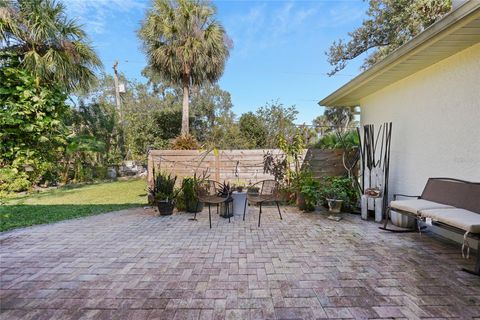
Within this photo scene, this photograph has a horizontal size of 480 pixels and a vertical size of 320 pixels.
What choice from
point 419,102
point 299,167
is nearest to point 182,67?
point 299,167

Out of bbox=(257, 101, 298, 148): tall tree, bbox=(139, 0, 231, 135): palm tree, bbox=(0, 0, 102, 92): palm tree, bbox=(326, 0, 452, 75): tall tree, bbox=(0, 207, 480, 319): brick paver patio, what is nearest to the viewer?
bbox=(0, 207, 480, 319): brick paver patio

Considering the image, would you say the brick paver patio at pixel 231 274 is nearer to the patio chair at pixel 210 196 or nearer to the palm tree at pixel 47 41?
the patio chair at pixel 210 196

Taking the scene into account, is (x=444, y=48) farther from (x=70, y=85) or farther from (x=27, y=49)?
(x=27, y=49)

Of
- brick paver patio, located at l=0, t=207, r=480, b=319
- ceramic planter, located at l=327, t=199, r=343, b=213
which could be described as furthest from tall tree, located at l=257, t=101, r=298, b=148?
brick paver patio, located at l=0, t=207, r=480, b=319

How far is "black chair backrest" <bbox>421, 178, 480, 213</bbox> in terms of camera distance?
2725 mm

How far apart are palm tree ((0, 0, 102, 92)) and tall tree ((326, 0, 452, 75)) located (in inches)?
360

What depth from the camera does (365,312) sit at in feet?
5.79

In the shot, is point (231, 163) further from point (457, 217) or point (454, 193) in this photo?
point (457, 217)

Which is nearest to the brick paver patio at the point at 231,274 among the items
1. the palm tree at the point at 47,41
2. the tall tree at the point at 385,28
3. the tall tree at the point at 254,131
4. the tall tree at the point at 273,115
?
the palm tree at the point at 47,41

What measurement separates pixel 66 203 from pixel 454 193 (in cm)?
737

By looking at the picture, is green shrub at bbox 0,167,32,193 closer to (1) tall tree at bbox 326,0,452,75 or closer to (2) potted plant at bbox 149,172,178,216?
(2) potted plant at bbox 149,172,178,216

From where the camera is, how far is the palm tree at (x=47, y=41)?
6199 millimetres

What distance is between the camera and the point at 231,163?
566cm

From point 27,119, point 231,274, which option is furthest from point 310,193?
point 27,119
